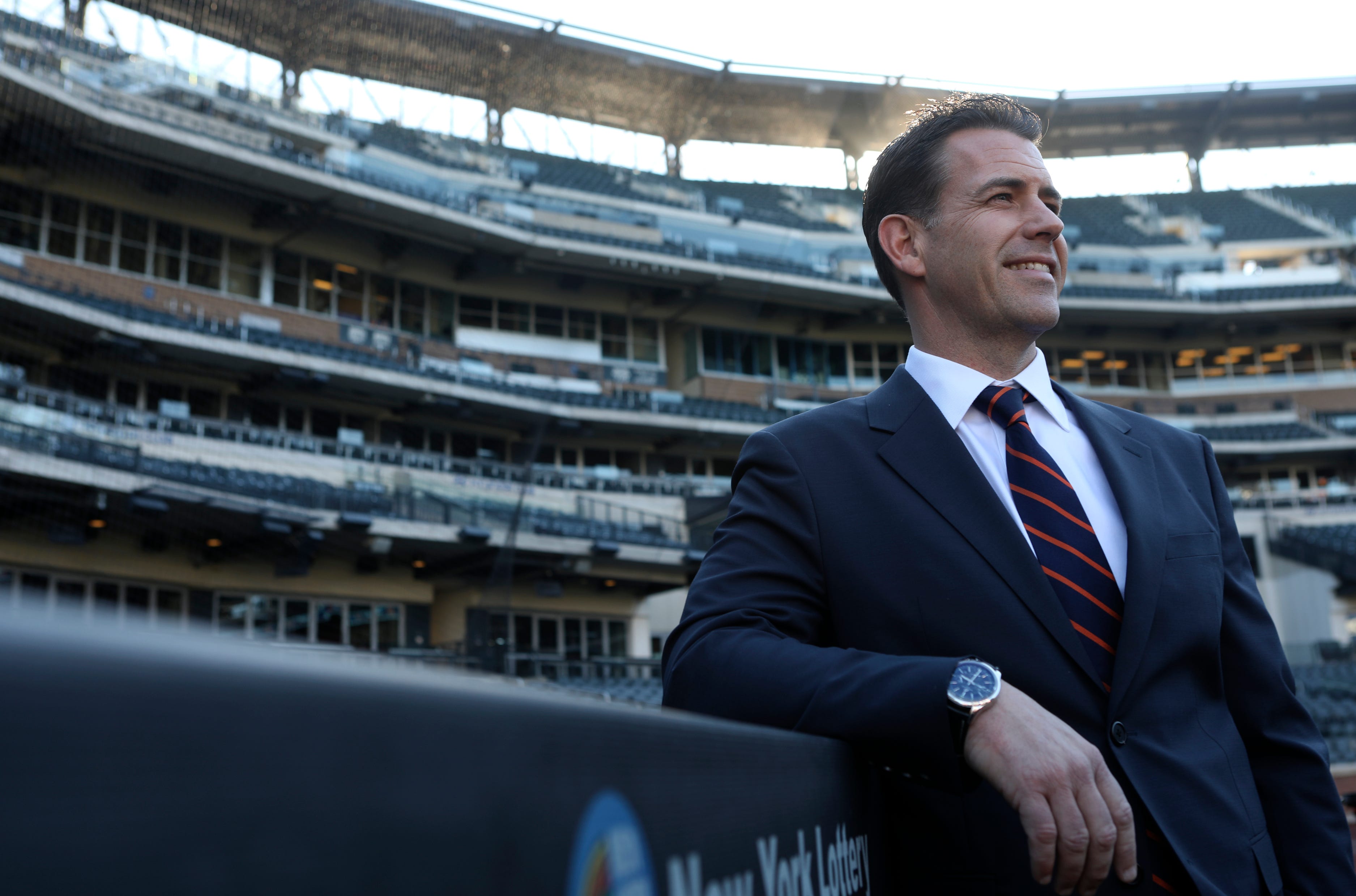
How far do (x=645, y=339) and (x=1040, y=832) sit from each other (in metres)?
35.2

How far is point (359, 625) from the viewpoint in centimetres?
2559

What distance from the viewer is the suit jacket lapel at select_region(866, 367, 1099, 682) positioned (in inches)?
65.8

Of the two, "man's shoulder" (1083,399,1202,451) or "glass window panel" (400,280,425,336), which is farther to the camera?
"glass window panel" (400,280,425,336)

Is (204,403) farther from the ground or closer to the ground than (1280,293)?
closer to the ground

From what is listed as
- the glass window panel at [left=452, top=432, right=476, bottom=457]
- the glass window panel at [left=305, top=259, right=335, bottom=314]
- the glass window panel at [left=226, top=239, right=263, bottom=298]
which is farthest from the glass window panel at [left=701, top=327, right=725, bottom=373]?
the glass window panel at [left=226, top=239, right=263, bottom=298]

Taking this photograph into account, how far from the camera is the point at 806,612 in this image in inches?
68.5

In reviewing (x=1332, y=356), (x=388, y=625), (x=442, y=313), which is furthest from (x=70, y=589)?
(x=1332, y=356)

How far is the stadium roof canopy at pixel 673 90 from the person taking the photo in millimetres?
38438

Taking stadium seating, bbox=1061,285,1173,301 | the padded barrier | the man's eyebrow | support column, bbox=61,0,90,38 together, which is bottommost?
the padded barrier

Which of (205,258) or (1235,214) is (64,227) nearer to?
(205,258)

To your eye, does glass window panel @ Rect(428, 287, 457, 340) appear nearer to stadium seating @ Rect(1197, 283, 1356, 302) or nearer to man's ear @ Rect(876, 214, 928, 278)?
stadium seating @ Rect(1197, 283, 1356, 302)

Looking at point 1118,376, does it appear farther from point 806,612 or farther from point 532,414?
point 806,612

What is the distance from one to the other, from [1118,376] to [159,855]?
44.0 metres

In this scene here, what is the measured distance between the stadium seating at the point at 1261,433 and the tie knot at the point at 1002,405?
3820 cm
